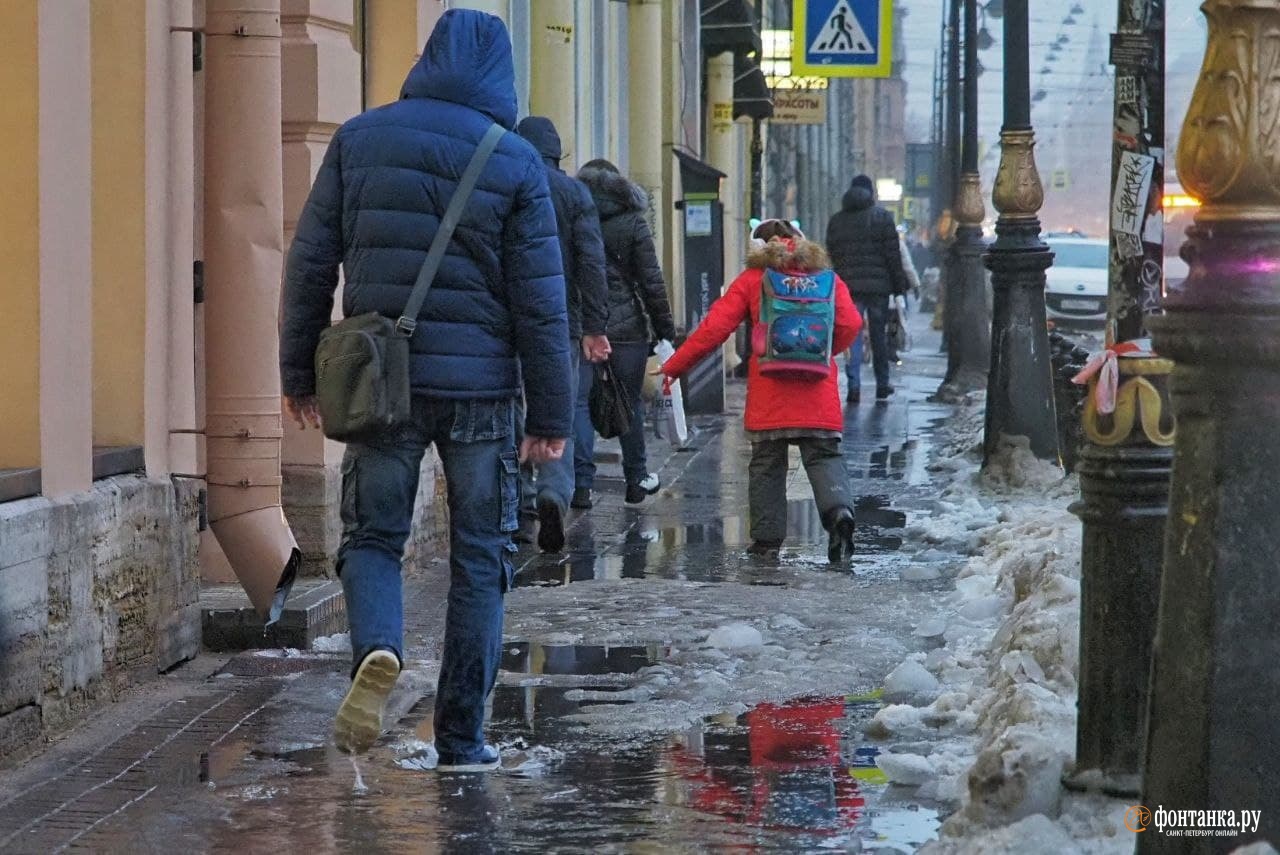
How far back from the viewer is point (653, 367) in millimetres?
16922

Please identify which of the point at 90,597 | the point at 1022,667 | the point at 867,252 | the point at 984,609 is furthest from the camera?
the point at 867,252

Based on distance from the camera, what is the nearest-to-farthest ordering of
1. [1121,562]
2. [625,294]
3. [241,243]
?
[1121,562]
[241,243]
[625,294]

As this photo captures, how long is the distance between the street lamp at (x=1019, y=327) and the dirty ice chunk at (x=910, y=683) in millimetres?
6519

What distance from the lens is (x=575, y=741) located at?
637 centimetres

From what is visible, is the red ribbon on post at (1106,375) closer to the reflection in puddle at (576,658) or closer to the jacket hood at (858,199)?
the reflection in puddle at (576,658)

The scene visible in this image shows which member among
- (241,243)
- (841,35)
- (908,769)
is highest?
(841,35)

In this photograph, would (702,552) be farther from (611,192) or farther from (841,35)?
(841,35)

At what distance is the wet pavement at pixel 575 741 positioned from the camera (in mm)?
5254

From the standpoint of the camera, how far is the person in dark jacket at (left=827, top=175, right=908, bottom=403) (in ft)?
70.4

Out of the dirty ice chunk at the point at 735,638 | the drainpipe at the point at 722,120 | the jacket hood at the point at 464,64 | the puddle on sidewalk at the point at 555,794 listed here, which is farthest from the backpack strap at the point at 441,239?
the drainpipe at the point at 722,120

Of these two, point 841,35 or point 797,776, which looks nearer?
point 797,776

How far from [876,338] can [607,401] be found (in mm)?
10669

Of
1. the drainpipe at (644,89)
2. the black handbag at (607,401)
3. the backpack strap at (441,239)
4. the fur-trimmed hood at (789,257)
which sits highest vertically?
the drainpipe at (644,89)

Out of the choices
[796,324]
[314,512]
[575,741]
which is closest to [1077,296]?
[796,324]
